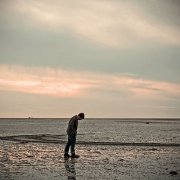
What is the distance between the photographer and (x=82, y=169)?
13180 mm

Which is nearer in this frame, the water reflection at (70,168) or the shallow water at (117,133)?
the water reflection at (70,168)

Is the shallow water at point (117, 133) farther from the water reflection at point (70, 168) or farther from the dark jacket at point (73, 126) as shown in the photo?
the water reflection at point (70, 168)

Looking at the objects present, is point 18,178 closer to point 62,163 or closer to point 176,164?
point 62,163

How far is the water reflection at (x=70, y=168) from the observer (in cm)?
1166

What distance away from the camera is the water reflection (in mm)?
11662

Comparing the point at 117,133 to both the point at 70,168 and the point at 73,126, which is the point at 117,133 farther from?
the point at 70,168

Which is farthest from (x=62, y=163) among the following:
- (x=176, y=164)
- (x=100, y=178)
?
(x=176, y=164)

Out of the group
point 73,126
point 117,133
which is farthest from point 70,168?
point 117,133

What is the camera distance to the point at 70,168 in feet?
44.1

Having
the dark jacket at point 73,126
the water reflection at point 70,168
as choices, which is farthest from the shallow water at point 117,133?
the water reflection at point 70,168

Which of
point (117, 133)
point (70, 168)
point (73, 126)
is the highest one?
point (73, 126)

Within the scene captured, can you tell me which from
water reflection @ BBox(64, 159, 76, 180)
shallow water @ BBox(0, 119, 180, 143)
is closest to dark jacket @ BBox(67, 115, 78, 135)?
water reflection @ BBox(64, 159, 76, 180)

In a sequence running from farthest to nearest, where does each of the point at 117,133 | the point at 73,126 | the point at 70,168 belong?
the point at 117,133 → the point at 73,126 → the point at 70,168

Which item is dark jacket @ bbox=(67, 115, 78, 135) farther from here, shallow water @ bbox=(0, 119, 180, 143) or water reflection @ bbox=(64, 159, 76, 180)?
shallow water @ bbox=(0, 119, 180, 143)
